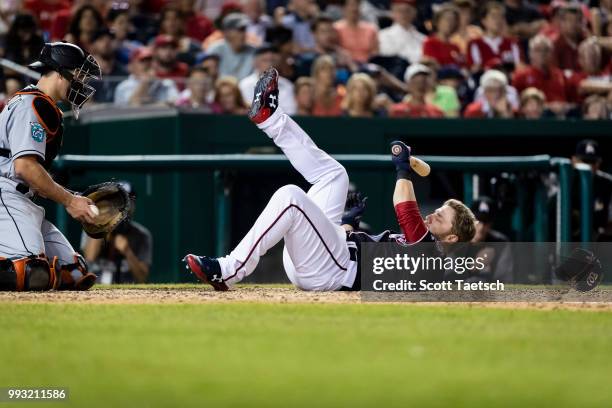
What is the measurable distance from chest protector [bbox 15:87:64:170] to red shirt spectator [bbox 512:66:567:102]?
7.86m

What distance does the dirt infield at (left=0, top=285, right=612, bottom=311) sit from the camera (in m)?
7.48

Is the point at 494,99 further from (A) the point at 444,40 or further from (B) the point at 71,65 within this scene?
(B) the point at 71,65

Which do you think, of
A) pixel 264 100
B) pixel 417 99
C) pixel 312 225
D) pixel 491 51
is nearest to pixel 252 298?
pixel 312 225

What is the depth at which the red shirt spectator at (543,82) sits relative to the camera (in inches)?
573

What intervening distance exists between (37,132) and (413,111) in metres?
6.27

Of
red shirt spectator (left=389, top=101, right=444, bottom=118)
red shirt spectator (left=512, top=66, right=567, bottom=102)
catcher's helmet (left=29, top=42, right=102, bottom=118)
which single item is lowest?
catcher's helmet (left=29, top=42, right=102, bottom=118)

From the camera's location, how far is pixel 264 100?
25.9 feet

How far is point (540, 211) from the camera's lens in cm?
1160

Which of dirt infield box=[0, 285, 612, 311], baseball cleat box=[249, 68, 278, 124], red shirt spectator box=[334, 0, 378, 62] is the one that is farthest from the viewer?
red shirt spectator box=[334, 0, 378, 62]

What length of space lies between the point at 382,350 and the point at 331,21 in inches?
374

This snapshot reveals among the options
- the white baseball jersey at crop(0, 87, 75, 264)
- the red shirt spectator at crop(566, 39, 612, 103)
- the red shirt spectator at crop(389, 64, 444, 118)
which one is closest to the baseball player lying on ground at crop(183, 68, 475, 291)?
the white baseball jersey at crop(0, 87, 75, 264)

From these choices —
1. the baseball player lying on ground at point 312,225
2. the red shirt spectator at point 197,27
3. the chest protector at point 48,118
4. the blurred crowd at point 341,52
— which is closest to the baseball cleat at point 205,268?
the baseball player lying on ground at point 312,225

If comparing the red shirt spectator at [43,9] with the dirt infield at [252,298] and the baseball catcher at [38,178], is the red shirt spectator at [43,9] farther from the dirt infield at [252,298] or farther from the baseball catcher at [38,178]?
the dirt infield at [252,298]

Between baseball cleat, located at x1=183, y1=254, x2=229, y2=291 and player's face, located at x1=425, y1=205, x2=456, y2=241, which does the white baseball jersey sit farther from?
player's face, located at x1=425, y1=205, x2=456, y2=241
